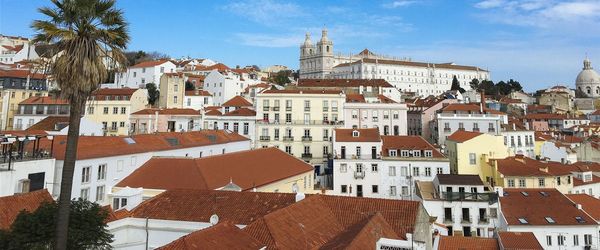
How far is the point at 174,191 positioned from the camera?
59.5 feet

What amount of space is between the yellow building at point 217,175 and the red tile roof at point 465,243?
32.3 ft

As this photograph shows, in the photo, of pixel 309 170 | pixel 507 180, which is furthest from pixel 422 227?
pixel 507 180

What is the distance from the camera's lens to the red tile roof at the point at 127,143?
24.6 meters

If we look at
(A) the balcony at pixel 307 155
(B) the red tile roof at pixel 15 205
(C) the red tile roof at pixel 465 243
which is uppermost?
(A) the balcony at pixel 307 155

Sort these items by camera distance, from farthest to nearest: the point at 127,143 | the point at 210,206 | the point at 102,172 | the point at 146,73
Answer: the point at 146,73 → the point at 127,143 → the point at 102,172 → the point at 210,206

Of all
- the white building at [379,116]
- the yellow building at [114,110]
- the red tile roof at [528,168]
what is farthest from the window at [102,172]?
the yellow building at [114,110]

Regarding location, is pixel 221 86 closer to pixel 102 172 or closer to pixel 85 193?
pixel 102 172

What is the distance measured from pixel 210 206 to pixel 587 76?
17111 centimetres

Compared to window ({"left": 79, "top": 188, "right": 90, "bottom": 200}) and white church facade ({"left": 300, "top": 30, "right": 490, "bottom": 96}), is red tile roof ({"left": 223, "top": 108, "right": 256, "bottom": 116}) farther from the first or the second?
white church facade ({"left": 300, "top": 30, "right": 490, "bottom": 96})

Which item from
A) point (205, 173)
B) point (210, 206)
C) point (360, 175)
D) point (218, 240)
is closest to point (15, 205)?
point (210, 206)

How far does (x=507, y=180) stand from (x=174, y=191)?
1139 inches

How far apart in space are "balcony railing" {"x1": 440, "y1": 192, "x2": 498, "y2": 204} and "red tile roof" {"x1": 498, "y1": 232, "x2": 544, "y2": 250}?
700 cm

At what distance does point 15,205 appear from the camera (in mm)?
15617

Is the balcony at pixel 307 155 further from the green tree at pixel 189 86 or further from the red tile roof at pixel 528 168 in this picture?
the green tree at pixel 189 86
